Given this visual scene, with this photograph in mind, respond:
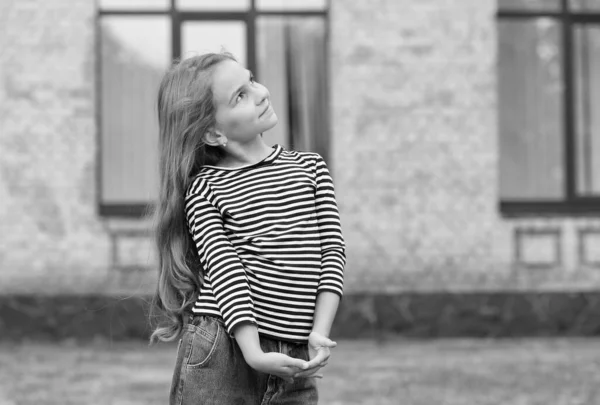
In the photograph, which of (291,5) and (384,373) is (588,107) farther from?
(384,373)

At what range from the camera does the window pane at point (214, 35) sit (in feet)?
32.3

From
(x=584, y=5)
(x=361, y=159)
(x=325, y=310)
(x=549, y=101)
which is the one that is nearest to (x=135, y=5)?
(x=361, y=159)

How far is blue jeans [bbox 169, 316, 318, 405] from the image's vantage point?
8.91 feet

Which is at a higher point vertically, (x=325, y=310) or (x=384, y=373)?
(x=325, y=310)

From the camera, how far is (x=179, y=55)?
988 centimetres

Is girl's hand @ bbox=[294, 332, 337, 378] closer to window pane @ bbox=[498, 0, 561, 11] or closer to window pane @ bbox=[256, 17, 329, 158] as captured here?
window pane @ bbox=[256, 17, 329, 158]

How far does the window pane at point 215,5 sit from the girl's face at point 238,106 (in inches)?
282

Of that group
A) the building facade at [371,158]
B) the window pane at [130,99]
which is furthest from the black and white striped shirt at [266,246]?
the window pane at [130,99]

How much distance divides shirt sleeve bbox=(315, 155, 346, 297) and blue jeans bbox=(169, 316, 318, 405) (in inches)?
7.6

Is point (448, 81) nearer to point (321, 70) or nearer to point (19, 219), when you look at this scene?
point (321, 70)

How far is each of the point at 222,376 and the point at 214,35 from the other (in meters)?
7.49

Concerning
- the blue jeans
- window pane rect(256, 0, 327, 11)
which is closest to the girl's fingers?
the blue jeans

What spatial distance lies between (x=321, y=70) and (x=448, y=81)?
1218mm

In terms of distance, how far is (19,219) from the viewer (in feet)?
31.0
